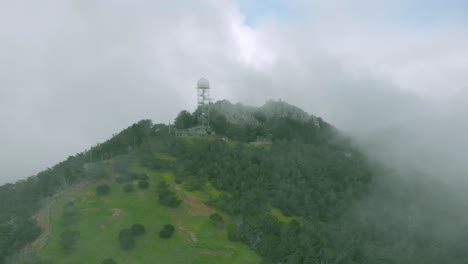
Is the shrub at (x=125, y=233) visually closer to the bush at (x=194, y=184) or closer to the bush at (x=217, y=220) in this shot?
the bush at (x=217, y=220)

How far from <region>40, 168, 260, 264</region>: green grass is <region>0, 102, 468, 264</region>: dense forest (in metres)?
2.66

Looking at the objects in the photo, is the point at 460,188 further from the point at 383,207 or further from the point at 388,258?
the point at 388,258

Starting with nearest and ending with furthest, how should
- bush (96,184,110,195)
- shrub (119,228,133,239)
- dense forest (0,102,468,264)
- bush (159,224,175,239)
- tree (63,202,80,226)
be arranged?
shrub (119,228,133,239)
bush (159,224,175,239)
tree (63,202,80,226)
dense forest (0,102,468,264)
bush (96,184,110,195)

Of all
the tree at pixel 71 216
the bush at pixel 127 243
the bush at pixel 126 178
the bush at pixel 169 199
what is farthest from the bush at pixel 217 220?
the tree at pixel 71 216

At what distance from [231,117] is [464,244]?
44217 millimetres

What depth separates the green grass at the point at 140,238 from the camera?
46.4 m

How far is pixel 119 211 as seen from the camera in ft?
175

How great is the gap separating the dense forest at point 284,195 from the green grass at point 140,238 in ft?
8.74

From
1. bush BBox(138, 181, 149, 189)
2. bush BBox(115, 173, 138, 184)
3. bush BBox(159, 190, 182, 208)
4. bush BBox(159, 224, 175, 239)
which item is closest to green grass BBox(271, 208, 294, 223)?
bush BBox(159, 190, 182, 208)

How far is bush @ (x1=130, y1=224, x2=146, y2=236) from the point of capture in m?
49.4

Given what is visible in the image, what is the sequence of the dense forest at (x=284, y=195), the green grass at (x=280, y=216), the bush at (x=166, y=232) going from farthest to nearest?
the green grass at (x=280, y=216)
the dense forest at (x=284, y=195)
the bush at (x=166, y=232)

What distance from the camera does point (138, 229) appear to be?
49656 millimetres

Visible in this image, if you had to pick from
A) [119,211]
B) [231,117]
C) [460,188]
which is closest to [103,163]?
[119,211]

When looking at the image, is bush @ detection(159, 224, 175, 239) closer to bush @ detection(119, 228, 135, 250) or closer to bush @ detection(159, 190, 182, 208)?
bush @ detection(119, 228, 135, 250)
